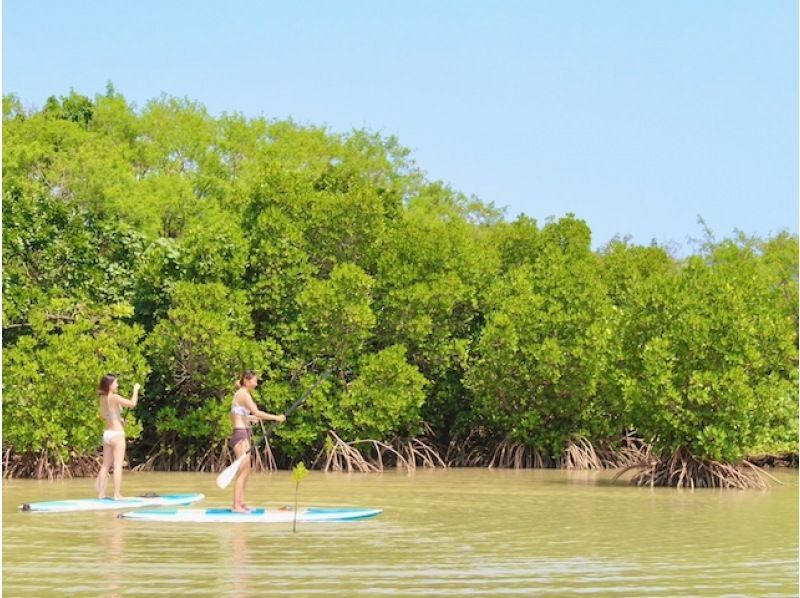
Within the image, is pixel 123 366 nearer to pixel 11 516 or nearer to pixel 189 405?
pixel 189 405

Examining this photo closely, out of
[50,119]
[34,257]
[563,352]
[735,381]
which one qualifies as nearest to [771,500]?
[735,381]

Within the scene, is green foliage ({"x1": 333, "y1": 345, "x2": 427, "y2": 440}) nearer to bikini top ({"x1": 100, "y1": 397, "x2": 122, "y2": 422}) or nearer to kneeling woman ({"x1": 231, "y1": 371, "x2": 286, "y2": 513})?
bikini top ({"x1": 100, "y1": 397, "x2": 122, "y2": 422})

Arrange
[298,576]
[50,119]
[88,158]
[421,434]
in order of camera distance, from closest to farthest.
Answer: [298,576], [421,434], [88,158], [50,119]

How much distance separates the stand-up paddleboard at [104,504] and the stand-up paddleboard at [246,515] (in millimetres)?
1108

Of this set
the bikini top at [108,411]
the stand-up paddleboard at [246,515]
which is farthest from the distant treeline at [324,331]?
the stand-up paddleboard at [246,515]

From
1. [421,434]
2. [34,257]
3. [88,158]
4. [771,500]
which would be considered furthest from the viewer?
[88,158]

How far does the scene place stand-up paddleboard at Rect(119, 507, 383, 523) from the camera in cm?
1520

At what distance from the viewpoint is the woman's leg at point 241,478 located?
1558 centimetres

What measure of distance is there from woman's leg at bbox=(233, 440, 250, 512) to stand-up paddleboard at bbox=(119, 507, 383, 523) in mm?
108

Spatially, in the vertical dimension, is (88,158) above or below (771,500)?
above

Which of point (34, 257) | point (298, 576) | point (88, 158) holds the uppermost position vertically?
point (88, 158)

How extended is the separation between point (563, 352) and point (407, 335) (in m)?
2.87

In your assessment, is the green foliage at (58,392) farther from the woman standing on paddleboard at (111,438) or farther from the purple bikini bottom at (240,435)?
the purple bikini bottom at (240,435)

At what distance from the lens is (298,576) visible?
11.1 m
